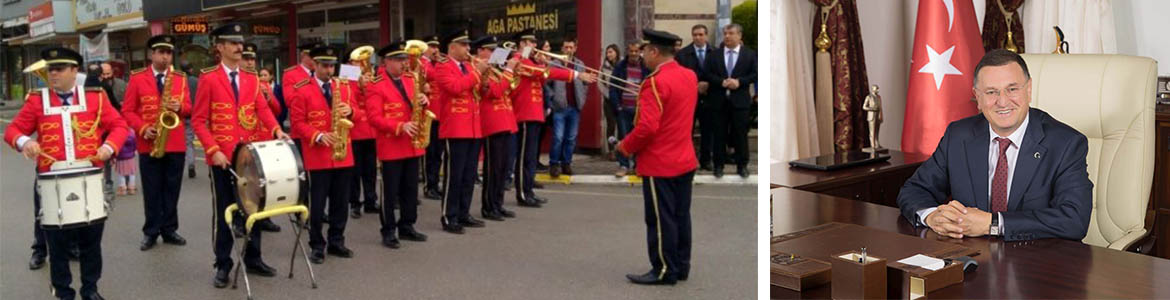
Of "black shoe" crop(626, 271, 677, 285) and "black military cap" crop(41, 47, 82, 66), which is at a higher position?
"black military cap" crop(41, 47, 82, 66)

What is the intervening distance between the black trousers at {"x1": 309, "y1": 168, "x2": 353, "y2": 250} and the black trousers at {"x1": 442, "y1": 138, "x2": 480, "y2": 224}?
0.98ft

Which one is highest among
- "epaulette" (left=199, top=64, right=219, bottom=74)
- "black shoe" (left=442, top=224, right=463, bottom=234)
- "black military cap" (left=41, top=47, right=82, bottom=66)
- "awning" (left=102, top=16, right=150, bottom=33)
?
"awning" (left=102, top=16, right=150, bottom=33)

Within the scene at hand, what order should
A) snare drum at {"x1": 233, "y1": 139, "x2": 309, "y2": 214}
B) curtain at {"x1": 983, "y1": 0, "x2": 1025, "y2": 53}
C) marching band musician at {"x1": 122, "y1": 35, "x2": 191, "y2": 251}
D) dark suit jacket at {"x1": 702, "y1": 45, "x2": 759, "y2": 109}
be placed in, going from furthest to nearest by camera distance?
curtain at {"x1": 983, "y1": 0, "x2": 1025, "y2": 53}
dark suit jacket at {"x1": 702, "y1": 45, "x2": 759, "y2": 109}
snare drum at {"x1": 233, "y1": 139, "x2": 309, "y2": 214}
marching band musician at {"x1": 122, "y1": 35, "x2": 191, "y2": 251}

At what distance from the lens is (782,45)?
314 centimetres

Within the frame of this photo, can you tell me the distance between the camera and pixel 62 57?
2.00 meters

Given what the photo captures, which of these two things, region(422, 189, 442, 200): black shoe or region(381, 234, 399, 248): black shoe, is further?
region(422, 189, 442, 200): black shoe

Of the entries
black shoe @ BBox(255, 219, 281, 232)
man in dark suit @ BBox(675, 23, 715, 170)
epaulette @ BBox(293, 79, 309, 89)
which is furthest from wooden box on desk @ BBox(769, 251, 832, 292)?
black shoe @ BBox(255, 219, 281, 232)

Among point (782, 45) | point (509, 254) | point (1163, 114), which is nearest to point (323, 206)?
point (509, 254)

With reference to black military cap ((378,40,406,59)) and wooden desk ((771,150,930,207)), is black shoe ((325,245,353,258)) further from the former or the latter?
wooden desk ((771,150,930,207))

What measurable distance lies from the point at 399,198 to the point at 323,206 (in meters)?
0.23

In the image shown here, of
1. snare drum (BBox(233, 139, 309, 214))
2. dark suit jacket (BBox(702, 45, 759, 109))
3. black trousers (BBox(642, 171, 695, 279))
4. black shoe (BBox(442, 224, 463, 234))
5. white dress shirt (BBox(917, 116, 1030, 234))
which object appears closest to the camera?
white dress shirt (BBox(917, 116, 1030, 234))

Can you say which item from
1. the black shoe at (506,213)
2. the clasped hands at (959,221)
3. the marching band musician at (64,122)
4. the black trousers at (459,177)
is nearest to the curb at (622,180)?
the black shoe at (506,213)

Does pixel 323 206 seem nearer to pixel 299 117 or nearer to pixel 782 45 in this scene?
pixel 299 117

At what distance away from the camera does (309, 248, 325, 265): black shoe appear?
2742mm
